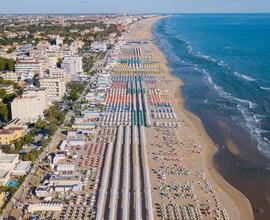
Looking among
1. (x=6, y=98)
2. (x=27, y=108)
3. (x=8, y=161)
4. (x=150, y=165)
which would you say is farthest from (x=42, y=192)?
(x=6, y=98)

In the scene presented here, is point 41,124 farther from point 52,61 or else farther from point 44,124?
point 52,61

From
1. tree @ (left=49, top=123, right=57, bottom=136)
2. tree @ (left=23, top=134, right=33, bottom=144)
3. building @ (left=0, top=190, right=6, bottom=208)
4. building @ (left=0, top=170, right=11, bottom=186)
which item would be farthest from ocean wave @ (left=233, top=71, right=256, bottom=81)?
building @ (left=0, top=190, right=6, bottom=208)

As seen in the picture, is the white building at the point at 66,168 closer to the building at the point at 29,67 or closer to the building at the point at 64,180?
the building at the point at 64,180

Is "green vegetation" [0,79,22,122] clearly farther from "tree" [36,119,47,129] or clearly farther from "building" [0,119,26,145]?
"tree" [36,119,47,129]

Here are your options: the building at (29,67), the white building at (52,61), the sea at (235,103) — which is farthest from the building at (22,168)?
the white building at (52,61)

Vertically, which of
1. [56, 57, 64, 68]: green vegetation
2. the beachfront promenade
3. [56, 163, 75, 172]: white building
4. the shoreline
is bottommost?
the shoreline
